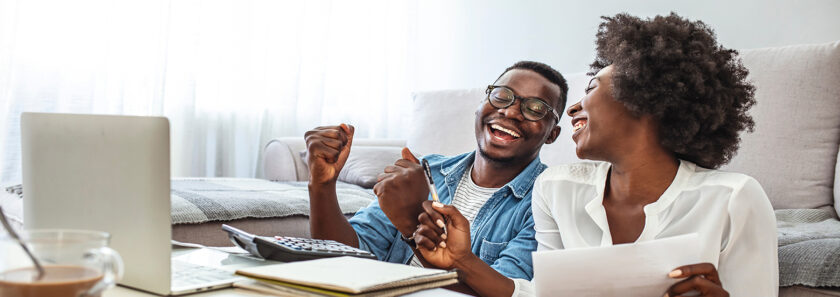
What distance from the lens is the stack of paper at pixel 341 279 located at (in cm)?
75

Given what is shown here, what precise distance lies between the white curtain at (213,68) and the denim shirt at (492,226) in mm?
1938

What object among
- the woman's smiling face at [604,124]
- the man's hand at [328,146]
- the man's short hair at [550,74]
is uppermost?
the man's short hair at [550,74]

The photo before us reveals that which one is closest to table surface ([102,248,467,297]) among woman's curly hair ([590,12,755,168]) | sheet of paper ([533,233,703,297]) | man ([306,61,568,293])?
sheet of paper ([533,233,703,297])

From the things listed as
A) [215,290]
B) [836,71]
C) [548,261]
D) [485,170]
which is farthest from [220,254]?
[836,71]

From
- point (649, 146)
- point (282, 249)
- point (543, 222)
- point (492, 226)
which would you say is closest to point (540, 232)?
point (543, 222)

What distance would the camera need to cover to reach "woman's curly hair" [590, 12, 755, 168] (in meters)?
1.18

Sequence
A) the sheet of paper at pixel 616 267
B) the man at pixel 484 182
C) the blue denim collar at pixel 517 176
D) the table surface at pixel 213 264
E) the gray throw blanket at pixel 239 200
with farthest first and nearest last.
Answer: the gray throw blanket at pixel 239 200, the blue denim collar at pixel 517 176, the man at pixel 484 182, the sheet of paper at pixel 616 267, the table surface at pixel 213 264

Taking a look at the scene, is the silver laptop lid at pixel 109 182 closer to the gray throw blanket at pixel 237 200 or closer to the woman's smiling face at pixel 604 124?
the woman's smiling face at pixel 604 124

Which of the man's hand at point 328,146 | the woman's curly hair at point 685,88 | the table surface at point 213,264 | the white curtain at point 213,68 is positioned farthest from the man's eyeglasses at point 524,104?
the white curtain at point 213,68

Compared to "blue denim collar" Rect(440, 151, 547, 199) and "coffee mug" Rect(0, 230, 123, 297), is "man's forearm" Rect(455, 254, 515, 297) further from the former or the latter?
"coffee mug" Rect(0, 230, 123, 297)

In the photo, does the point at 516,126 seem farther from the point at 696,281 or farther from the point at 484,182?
the point at 696,281

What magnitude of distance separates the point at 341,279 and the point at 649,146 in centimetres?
66

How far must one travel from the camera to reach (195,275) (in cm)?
87

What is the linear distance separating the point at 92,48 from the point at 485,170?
2.20 meters
